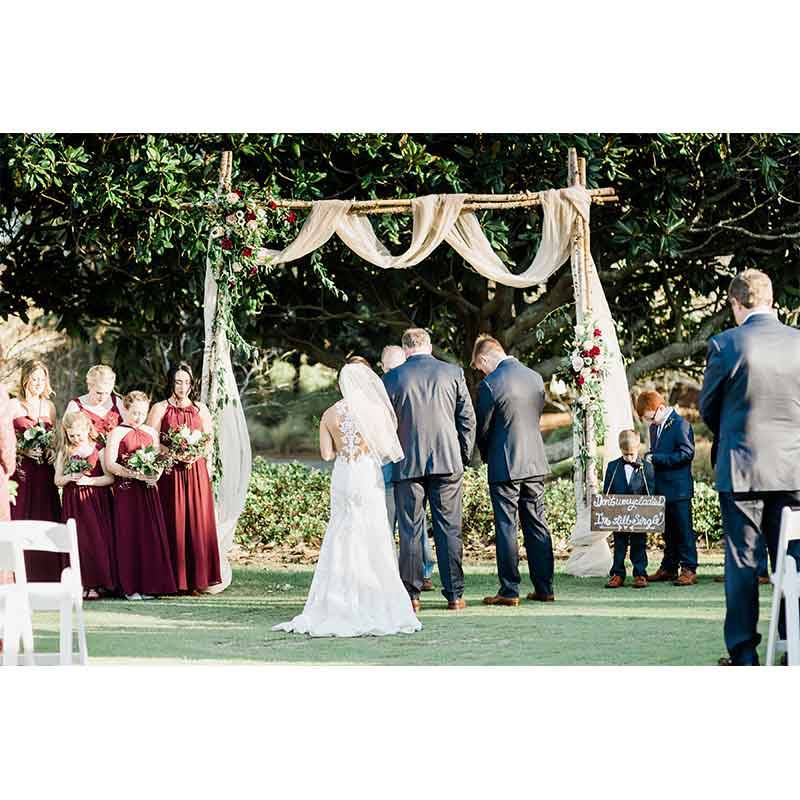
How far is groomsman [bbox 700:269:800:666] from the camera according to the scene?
6180 millimetres

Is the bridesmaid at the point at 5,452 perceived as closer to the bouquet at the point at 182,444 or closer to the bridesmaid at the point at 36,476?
the bridesmaid at the point at 36,476

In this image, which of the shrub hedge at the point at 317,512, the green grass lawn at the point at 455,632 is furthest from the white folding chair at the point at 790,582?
the shrub hedge at the point at 317,512

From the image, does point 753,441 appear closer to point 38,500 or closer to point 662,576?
point 662,576

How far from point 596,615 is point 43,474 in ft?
13.4

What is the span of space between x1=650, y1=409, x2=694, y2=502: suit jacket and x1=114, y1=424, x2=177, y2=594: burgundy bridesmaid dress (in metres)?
3.83

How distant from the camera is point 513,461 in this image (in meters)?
8.55

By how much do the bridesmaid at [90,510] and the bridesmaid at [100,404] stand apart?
0.33ft

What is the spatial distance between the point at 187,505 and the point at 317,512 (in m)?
3.21

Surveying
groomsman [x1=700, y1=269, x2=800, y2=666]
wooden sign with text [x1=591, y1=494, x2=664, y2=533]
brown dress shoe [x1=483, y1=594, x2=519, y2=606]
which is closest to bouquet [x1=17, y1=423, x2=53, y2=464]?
brown dress shoe [x1=483, y1=594, x2=519, y2=606]

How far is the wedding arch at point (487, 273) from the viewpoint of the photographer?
9844 millimetres

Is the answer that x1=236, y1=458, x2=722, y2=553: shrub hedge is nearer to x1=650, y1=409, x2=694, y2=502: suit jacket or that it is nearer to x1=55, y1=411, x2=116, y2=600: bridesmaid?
x1=650, y1=409, x2=694, y2=502: suit jacket

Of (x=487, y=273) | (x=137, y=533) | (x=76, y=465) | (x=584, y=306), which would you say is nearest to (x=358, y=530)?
(x=137, y=533)

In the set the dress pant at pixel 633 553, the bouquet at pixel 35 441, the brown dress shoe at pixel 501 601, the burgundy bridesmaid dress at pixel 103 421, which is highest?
the burgundy bridesmaid dress at pixel 103 421

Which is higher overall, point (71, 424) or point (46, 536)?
point (71, 424)
